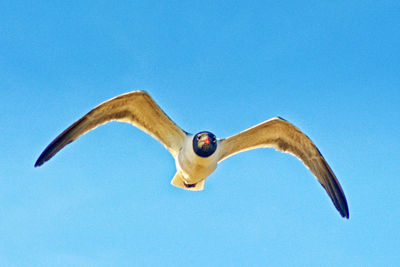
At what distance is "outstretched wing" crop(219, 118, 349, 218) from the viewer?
1273 centimetres

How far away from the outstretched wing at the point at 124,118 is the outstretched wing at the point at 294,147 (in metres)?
1.36

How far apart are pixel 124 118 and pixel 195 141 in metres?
1.67

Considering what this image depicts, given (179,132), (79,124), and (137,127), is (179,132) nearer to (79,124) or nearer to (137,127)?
(137,127)

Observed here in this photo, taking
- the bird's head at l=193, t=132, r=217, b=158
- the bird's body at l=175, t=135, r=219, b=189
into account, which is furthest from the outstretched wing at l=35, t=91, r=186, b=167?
the bird's head at l=193, t=132, r=217, b=158

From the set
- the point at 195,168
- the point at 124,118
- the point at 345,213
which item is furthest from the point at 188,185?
the point at 345,213

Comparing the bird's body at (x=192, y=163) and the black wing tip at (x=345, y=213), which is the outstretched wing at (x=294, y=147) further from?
the bird's body at (x=192, y=163)

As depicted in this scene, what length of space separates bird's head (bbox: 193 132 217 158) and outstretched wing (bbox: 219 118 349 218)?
0.72 metres

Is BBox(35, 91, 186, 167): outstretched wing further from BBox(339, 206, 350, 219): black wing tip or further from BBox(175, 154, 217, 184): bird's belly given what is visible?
BBox(339, 206, 350, 219): black wing tip

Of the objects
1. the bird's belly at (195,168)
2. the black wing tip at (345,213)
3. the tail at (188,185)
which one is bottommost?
the black wing tip at (345,213)

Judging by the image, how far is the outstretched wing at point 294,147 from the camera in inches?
501

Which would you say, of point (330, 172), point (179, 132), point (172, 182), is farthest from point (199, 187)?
point (330, 172)

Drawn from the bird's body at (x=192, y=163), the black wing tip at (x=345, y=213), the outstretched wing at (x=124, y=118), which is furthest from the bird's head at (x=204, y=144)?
the black wing tip at (x=345, y=213)

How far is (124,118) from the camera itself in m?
12.2

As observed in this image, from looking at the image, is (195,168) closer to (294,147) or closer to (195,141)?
(195,141)
